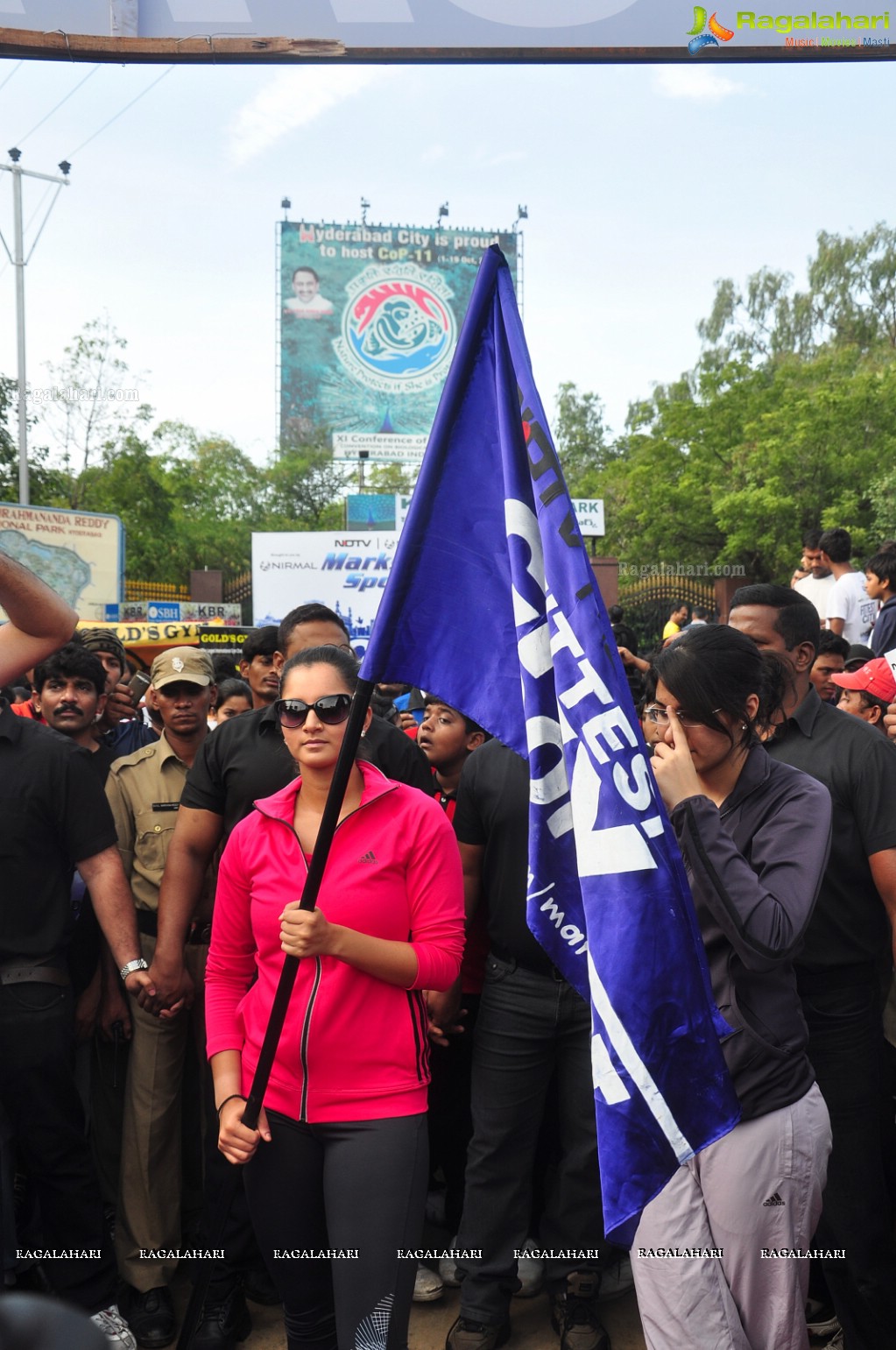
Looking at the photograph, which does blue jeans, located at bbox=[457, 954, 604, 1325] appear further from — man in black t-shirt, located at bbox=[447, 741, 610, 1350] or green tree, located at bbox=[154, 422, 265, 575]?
green tree, located at bbox=[154, 422, 265, 575]

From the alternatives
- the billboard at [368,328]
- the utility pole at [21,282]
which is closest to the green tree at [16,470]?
the utility pole at [21,282]

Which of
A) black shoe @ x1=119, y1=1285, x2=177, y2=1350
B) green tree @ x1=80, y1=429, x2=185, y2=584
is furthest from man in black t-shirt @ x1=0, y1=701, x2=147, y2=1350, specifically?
green tree @ x1=80, y1=429, x2=185, y2=584

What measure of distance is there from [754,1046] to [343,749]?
3.26ft

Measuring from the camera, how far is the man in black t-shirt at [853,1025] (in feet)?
10.3

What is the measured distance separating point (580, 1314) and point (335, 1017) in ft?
5.54

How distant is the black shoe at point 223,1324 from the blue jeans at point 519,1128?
2.25 feet

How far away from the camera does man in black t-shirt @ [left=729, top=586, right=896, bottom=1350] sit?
3.15 m

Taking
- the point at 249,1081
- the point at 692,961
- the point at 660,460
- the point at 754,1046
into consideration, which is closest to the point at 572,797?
the point at 692,961

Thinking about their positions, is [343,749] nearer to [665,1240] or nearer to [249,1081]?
[249,1081]

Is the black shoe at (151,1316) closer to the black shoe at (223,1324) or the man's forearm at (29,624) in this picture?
the black shoe at (223,1324)

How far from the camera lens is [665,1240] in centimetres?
233

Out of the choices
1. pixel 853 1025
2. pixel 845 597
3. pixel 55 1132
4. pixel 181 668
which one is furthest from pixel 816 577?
pixel 55 1132

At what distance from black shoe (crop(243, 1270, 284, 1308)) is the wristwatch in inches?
43.3

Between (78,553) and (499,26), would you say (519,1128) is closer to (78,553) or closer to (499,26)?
(499,26)
